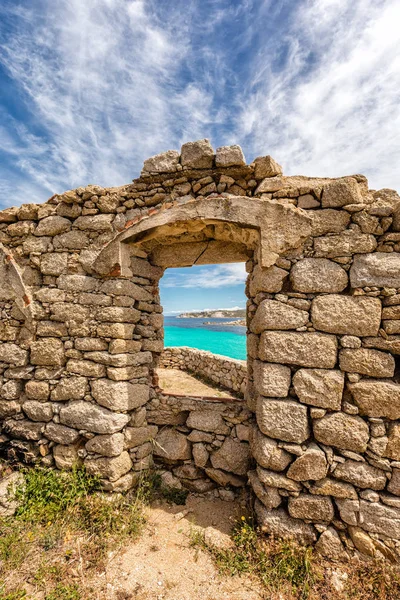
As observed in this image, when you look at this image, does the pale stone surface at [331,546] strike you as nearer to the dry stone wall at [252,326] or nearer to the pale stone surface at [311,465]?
the dry stone wall at [252,326]

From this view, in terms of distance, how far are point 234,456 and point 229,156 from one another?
3.73m

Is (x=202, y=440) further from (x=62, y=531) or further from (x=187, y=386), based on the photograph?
(x=187, y=386)

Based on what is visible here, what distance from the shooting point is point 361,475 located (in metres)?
2.47

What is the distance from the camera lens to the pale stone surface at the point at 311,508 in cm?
253

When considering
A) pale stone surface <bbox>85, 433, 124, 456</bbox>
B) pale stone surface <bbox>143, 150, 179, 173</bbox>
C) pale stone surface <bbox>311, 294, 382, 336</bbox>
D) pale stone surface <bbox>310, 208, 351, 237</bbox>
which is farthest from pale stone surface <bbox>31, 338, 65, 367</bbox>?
pale stone surface <bbox>310, 208, 351, 237</bbox>

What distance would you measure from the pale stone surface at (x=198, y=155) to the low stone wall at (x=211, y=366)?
3490 mm

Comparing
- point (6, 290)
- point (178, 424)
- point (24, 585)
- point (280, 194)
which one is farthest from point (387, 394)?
point (6, 290)

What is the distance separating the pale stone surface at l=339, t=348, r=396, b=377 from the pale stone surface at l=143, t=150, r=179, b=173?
2878mm

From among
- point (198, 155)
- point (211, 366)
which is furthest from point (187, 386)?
point (198, 155)

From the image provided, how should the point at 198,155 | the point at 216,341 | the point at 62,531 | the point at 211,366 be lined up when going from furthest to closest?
the point at 216,341
the point at 211,366
the point at 198,155
the point at 62,531

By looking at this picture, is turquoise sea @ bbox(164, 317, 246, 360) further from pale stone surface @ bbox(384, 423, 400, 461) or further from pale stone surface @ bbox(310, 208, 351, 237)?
pale stone surface @ bbox(310, 208, 351, 237)

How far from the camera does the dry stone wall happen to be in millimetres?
2488

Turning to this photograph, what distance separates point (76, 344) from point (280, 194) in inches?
121

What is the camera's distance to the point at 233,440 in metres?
3.33
